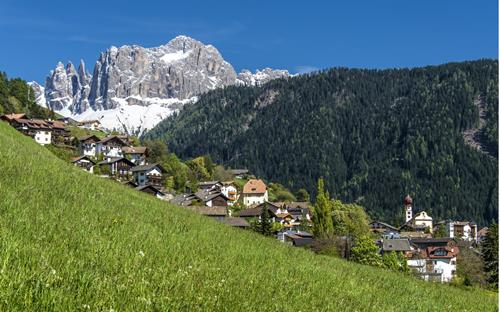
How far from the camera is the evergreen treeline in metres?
116

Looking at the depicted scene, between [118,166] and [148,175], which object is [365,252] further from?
[118,166]

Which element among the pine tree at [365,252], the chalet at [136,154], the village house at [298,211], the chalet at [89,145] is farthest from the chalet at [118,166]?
the pine tree at [365,252]

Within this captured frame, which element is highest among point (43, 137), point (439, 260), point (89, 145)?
point (43, 137)

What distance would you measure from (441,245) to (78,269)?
11608 cm

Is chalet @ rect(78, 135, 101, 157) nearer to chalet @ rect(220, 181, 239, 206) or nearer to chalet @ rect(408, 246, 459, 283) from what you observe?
chalet @ rect(220, 181, 239, 206)

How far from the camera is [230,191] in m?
155

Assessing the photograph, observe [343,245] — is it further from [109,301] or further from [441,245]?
[109,301]

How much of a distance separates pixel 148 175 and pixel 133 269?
365ft

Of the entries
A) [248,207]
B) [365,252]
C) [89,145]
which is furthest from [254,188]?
[365,252]

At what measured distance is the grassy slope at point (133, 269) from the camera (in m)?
5.79

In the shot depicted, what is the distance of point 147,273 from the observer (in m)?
7.51

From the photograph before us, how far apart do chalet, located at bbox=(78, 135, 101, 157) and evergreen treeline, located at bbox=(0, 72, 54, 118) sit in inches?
469

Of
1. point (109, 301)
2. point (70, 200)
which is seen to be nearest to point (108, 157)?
point (70, 200)

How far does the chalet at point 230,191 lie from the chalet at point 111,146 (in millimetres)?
29378
